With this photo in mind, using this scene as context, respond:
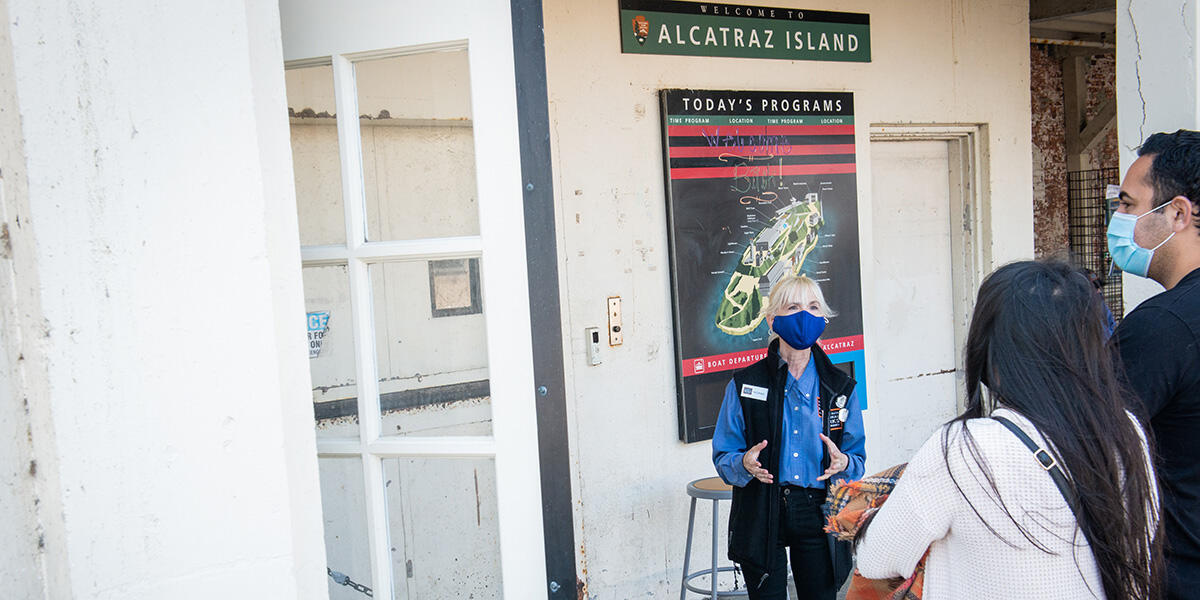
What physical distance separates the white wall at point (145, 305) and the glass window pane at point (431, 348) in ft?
1.14

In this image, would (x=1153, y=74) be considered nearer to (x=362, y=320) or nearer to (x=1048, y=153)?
(x=362, y=320)

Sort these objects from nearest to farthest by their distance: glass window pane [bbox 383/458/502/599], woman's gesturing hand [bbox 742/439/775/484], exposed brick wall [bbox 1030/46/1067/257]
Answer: glass window pane [bbox 383/458/502/599] < woman's gesturing hand [bbox 742/439/775/484] < exposed brick wall [bbox 1030/46/1067/257]

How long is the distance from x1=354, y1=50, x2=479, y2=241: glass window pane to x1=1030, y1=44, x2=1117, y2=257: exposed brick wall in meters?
6.10

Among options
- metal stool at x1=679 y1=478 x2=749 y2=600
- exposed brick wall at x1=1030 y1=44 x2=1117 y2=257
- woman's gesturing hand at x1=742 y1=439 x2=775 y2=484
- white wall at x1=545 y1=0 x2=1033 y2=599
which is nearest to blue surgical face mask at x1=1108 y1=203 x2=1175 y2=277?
woman's gesturing hand at x1=742 y1=439 x2=775 y2=484

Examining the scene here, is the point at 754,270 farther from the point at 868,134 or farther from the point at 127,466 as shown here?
the point at 127,466

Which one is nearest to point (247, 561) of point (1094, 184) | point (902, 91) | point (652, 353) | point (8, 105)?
point (8, 105)

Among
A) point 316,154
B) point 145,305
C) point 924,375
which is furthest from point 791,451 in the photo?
point 924,375

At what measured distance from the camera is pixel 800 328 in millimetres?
3049

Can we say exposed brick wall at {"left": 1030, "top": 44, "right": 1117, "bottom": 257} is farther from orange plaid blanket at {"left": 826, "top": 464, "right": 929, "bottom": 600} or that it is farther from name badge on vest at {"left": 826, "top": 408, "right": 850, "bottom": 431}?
orange plaid blanket at {"left": 826, "top": 464, "right": 929, "bottom": 600}

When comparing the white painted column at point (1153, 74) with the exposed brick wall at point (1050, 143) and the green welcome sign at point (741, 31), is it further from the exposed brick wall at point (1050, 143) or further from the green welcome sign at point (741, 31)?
the exposed brick wall at point (1050, 143)

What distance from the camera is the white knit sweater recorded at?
1484 millimetres

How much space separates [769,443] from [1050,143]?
5.39 m

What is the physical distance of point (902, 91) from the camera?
4906 millimetres

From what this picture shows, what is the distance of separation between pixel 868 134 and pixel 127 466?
399cm
